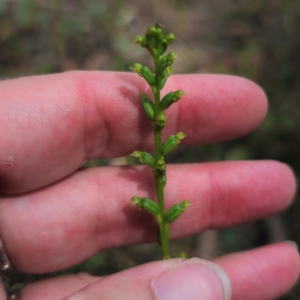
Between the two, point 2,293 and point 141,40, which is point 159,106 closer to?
point 141,40

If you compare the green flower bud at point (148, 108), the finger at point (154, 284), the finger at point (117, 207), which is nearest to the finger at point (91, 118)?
the finger at point (117, 207)

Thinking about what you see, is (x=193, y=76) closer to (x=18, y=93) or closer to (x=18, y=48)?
(x=18, y=93)

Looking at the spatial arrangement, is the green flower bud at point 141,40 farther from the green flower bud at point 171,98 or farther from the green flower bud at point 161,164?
the green flower bud at point 161,164

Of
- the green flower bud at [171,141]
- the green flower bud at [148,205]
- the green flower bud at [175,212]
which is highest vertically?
the green flower bud at [171,141]

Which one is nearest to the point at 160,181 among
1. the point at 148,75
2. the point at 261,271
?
the point at 148,75

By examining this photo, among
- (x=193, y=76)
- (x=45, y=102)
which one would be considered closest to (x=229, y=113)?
(x=193, y=76)
